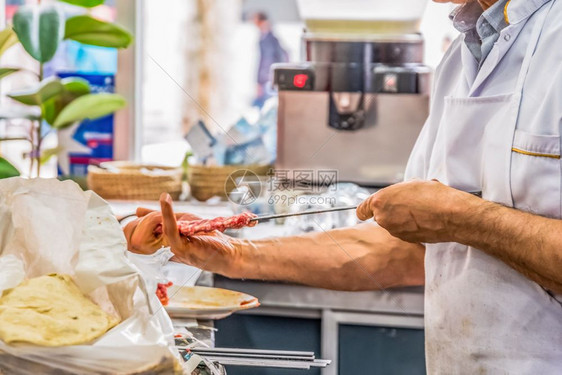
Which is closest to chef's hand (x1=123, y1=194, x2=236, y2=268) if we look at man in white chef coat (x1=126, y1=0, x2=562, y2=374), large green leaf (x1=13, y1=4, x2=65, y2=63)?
man in white chef coat (x1=126, y1=0, x2=562, y2=374)

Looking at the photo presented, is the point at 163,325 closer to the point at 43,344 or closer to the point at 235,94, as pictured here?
the point at 43,344

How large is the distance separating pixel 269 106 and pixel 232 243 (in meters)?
1.59

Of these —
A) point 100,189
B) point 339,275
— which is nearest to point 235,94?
point 100,189

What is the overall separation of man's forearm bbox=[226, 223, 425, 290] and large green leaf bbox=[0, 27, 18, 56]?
152 cm

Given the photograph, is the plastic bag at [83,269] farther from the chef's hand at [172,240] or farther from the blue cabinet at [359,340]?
the blue cabinet at [359,340]

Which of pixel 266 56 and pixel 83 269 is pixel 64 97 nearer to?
pixel 83 269

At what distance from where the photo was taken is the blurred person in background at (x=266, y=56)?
4750 mm

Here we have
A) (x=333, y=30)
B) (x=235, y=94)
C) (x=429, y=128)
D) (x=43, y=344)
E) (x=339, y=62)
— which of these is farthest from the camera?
(x=235, y=94)

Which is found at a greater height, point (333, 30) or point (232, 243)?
point (333, 30)

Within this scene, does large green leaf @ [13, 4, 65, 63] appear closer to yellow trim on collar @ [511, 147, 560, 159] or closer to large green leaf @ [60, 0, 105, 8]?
large green leaf @ [60, 0, 105, 8]

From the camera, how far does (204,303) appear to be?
132 cm

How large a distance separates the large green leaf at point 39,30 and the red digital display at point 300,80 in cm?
77

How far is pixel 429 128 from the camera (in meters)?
1.30

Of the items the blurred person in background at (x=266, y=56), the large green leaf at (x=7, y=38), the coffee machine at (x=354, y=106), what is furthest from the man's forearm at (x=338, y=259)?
the blurred person in background at (x=266, y=56)
